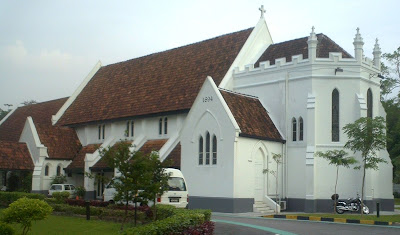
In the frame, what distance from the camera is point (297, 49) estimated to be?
3319 cm

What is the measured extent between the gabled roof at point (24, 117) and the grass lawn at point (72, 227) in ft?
84.3

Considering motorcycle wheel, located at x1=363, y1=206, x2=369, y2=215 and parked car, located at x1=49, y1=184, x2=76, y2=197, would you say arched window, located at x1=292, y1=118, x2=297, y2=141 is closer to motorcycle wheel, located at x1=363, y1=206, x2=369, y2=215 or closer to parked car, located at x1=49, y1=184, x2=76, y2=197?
motorcycle wheel, located at x1=363, y1=206, x2=369, y2=215

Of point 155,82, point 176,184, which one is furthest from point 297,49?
point 176,184

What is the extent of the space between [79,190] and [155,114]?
25.2 feet

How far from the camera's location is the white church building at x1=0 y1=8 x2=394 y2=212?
28438 millimetres

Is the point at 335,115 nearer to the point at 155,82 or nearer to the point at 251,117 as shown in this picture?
the point at 251,117

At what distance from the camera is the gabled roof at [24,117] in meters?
47.1

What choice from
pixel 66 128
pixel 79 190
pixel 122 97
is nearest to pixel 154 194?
pixel 79 190

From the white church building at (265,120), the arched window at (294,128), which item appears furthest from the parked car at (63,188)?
the arched window at (294,128)

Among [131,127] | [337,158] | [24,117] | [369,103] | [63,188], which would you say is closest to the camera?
[337,158]

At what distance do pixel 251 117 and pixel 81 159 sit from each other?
15.9 metres

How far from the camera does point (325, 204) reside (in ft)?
95.4

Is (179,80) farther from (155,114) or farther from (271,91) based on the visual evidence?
(271,91)

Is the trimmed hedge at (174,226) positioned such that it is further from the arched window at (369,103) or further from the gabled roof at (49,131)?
the gabled roof at (49,131)
